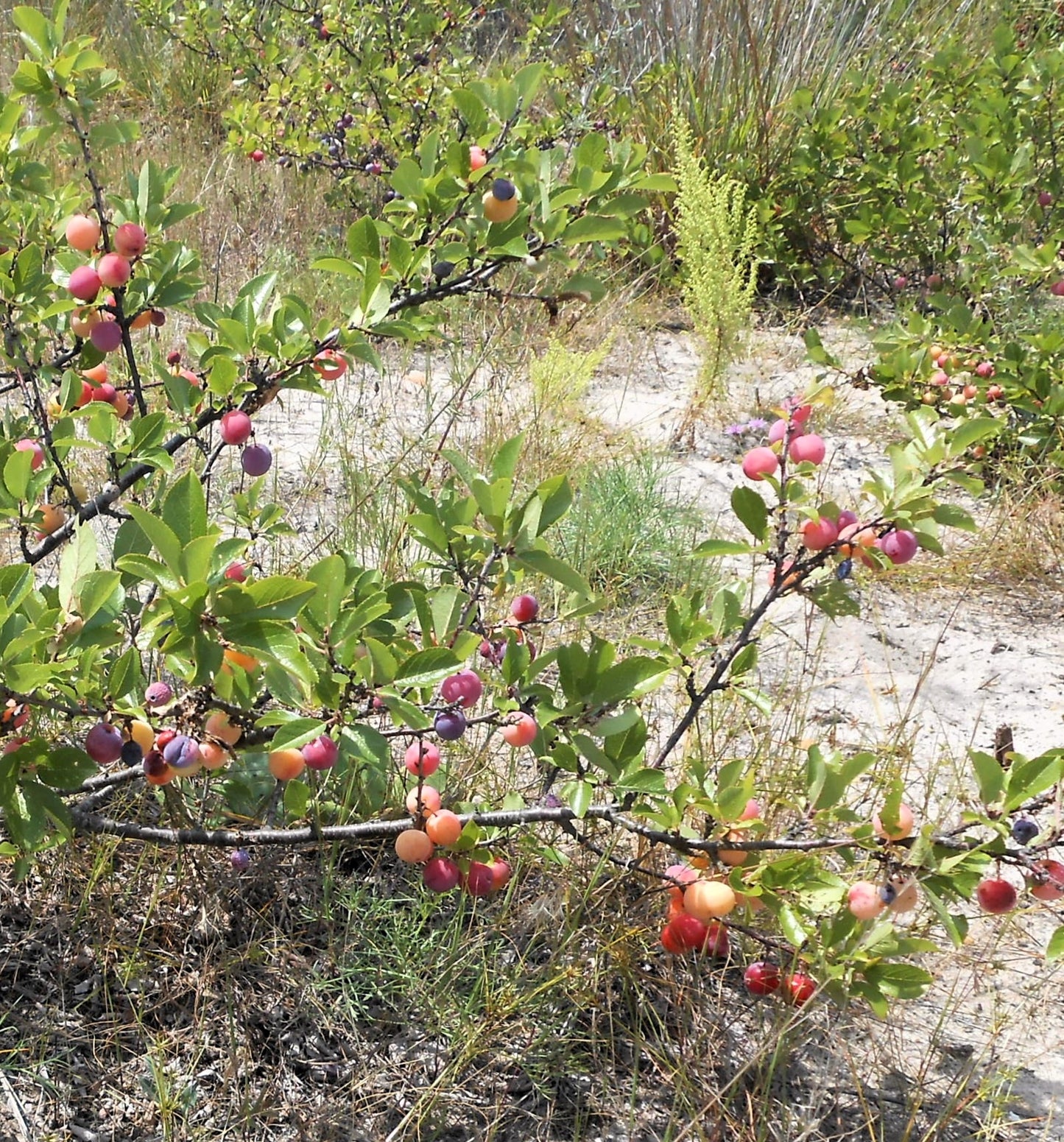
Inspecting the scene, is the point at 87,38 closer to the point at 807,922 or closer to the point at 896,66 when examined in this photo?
the point at 807,922

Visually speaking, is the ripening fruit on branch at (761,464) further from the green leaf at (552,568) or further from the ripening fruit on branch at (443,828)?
the ripening fruit on branch at (443,828)

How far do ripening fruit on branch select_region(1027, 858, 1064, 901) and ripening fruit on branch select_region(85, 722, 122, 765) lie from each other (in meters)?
0.97

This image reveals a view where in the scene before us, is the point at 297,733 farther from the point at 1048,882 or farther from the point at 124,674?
the point at 1048,882

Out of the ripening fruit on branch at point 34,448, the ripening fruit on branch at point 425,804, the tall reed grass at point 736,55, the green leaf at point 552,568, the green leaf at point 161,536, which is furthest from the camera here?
the tall reed grass at point 736,55

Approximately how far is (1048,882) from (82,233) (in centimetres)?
142

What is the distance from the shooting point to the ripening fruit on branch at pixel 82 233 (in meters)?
1.35

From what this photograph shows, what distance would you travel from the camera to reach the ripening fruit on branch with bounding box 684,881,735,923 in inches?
45.6

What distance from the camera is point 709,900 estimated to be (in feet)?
3.83

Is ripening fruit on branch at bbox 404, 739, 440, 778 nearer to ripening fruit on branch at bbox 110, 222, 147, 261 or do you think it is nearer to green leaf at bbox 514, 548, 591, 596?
green leaf at bbox 514, 548, 591, 596

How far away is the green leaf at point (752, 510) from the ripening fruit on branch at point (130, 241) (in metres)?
0.86

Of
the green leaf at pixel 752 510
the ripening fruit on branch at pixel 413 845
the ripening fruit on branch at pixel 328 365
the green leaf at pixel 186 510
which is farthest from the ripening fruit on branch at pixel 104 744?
the green leaf at pixel 752 510

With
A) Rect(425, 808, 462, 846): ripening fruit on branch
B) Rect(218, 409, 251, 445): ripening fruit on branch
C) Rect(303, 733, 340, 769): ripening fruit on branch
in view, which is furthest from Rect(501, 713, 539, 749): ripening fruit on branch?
Rect(218, 409, 251, 445): ripening fruit on branch

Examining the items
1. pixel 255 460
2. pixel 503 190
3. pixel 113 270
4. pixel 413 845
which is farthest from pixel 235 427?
pixel 413 845

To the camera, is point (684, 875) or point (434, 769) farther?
point (684, 875)
